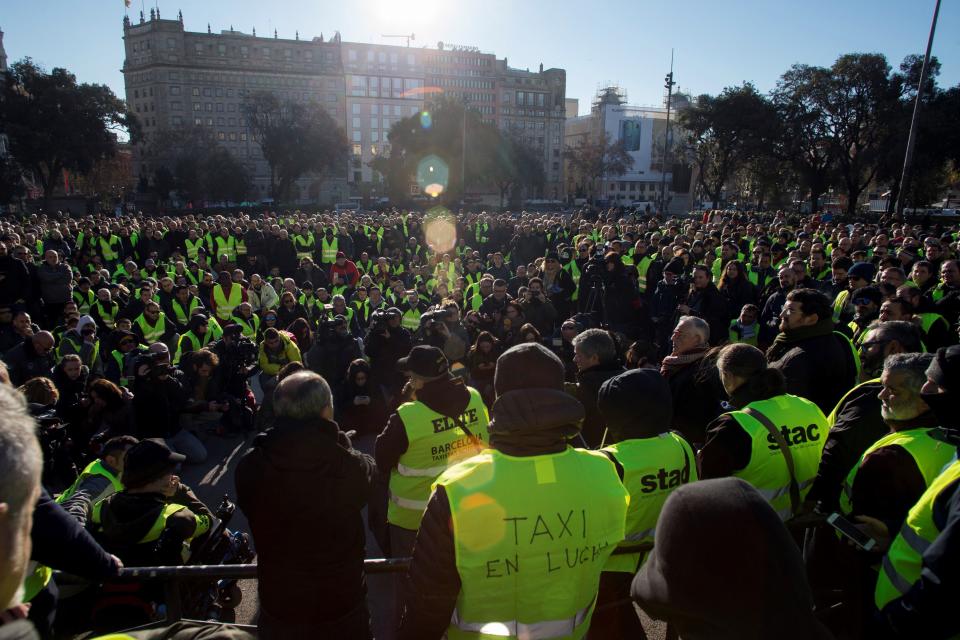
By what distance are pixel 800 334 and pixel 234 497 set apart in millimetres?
5188

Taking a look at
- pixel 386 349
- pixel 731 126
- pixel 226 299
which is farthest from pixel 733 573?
pixel 731 126

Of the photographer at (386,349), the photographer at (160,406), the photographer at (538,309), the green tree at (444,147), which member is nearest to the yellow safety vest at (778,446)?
the photographer at (386,349)

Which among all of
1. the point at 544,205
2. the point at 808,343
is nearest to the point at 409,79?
the point at 544,205

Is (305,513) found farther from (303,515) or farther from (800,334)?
(800,334)

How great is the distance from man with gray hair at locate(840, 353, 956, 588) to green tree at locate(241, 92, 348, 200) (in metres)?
61.6

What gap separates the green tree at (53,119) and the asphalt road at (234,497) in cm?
4471

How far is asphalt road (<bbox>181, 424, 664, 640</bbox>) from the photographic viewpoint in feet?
12.4

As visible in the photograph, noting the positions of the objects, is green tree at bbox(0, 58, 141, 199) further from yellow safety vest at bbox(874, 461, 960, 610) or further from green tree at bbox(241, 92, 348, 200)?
yellow safety vest at bbox(874, 461, 960, 610)

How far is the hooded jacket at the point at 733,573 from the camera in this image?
1.25 metres

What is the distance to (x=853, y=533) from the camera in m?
2.21

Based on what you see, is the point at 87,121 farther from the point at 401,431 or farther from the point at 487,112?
the point at 487,112

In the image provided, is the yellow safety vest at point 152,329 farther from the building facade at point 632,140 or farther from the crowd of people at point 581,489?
the building facade at point 632,140

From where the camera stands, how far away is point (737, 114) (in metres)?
37.6

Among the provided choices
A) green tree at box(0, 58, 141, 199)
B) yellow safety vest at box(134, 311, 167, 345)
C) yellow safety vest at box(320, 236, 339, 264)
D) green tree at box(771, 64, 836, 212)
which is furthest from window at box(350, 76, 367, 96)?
yellow safety vest at box(134, 311, 167, 345)
